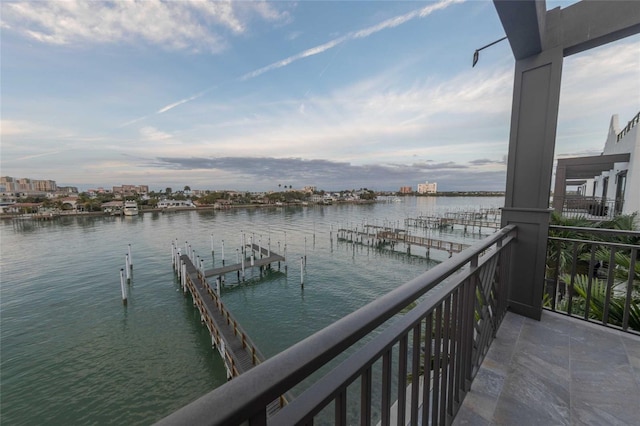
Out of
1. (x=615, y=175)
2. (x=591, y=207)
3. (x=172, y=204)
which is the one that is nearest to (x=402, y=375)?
(x=591, y=207)

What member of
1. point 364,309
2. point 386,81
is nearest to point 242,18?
point 386,81

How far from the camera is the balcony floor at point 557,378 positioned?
1.55 metres

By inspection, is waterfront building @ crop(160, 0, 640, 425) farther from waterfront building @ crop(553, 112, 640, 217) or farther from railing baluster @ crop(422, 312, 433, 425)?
waterfront building @ crop(553, 112, 640, 217)

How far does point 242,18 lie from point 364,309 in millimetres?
11597

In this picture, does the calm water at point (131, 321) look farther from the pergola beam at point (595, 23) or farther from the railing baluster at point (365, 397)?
the pergola beam at point (595, 23)

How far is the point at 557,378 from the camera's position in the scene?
1.86 meters

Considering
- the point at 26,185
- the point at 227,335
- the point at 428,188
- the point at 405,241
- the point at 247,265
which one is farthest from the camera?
the point at 428,188

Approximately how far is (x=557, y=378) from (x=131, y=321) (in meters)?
15.1

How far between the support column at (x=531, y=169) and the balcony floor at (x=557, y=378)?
0.44 meters

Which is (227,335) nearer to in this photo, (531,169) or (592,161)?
(531,169)

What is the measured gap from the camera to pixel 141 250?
968 inches

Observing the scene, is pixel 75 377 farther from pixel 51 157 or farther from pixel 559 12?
pixel 51 157

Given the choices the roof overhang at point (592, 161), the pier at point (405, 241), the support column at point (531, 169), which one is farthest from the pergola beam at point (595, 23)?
the pier at point (405, 241)

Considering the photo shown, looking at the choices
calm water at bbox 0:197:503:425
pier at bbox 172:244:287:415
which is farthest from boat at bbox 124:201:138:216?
pier at bbox 172:244:287:415
